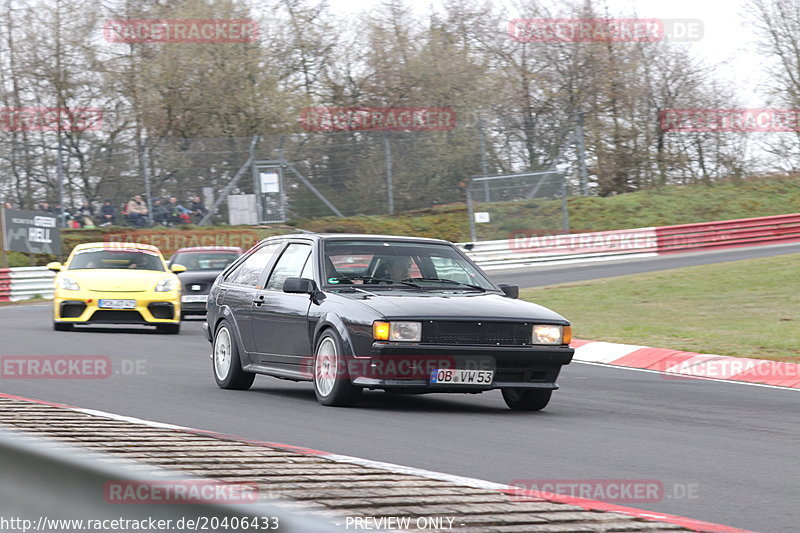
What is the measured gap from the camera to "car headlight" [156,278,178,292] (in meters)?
18.2

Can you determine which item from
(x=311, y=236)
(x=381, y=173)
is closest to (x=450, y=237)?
(x=381, y=173)

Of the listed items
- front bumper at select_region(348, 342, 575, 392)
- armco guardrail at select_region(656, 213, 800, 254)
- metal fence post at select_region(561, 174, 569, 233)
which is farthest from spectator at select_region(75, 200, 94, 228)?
front bumper at select_region(348, 342, 575, 392)

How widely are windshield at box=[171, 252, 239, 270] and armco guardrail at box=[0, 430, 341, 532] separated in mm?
19866

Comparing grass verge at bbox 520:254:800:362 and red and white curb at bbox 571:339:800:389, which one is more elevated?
grass verge at bbox 520:254:800:362

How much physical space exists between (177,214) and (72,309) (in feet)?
49.6

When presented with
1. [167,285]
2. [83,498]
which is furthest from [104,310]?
[83,498]

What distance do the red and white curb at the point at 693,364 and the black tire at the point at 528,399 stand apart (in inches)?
142

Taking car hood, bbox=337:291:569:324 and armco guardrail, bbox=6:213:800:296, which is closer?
car hood, bbox=337:291:569:324

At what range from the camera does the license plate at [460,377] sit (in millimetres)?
8875

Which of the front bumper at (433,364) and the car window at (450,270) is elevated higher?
the car window at (450,270)

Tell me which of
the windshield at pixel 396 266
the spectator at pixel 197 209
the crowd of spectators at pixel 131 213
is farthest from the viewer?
the spectator at pixel 197 209

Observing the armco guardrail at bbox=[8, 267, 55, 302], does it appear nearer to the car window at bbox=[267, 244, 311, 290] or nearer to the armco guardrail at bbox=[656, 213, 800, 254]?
the armco guardrail at bbox=[656, 213, 800, 254]

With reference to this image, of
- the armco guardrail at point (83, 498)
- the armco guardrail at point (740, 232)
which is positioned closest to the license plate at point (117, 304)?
the armco guardrail at point (83, 498)

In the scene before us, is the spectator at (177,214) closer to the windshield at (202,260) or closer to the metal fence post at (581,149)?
the windshield at (202,260)
